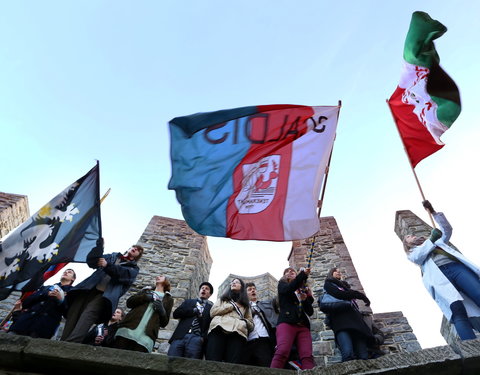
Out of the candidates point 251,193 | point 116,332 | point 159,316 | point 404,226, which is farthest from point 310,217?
point 404,226

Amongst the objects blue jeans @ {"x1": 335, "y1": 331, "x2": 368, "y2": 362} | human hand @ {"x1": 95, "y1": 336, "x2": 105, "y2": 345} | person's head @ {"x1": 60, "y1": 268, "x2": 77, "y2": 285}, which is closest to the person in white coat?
blue jeans @ {"x1": 335, "y1": 331, "x2": 368, "y2": 362}

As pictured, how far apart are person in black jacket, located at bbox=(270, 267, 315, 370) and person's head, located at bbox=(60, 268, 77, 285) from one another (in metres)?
2.64

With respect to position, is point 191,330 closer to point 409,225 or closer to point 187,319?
point 187,319

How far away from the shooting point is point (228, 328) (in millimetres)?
4059

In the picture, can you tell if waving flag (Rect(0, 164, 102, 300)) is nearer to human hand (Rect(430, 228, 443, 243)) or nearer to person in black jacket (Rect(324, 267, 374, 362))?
person in black jacket (Rect(324, 267, 374, 362))

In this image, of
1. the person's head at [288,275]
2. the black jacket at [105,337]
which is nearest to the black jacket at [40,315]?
the black jacket at [105,337]

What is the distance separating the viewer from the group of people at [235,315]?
3949 mm

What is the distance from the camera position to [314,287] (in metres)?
7.36

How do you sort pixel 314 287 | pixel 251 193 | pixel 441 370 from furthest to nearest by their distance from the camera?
pixel 314 287 → pixel 251 193 → pixel 441 370

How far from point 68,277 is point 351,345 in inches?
138

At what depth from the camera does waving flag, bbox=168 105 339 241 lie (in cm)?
457

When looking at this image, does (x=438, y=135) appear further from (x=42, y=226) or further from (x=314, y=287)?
(x=42, y=226)

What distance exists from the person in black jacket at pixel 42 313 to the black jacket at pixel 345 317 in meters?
3.03

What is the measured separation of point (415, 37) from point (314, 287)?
4632mm
